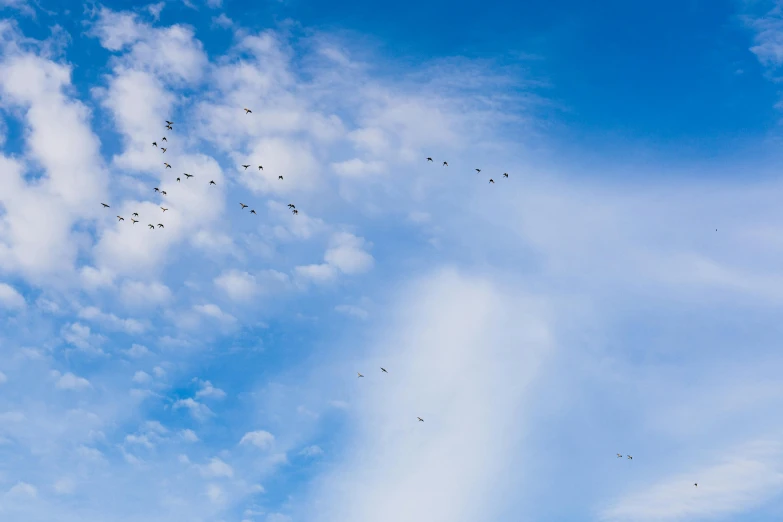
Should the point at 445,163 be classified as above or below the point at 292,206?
above

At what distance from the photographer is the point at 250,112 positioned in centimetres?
13988

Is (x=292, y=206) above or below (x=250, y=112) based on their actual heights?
below

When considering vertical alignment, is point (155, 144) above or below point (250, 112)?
below

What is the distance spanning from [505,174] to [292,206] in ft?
209

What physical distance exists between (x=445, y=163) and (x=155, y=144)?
83.2m

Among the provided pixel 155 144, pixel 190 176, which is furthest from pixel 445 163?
pixel 155 144

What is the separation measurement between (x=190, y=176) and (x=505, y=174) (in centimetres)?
9002

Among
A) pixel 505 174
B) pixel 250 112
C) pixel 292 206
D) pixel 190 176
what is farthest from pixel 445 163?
pixel 190 176

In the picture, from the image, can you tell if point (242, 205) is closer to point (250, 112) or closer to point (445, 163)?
point (250, 112)

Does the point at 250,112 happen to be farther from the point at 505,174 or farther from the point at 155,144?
the point at 505,174

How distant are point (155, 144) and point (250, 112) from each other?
2819 centimetres

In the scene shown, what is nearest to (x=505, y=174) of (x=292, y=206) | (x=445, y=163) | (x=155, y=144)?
(x=445, y=163)

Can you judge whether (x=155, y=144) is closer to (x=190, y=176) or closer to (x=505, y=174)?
(x=190, y=176)

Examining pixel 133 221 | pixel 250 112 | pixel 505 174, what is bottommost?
pixel 133 221
